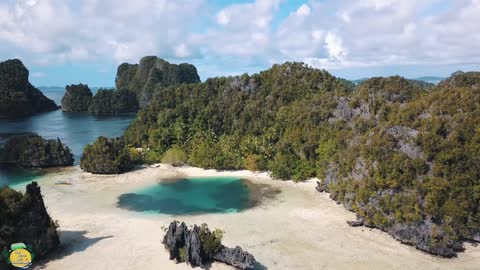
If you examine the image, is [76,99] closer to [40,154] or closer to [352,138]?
[40,154]

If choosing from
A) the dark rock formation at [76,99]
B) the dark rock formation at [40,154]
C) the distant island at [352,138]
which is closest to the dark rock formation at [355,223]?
the distant island at [352,138]

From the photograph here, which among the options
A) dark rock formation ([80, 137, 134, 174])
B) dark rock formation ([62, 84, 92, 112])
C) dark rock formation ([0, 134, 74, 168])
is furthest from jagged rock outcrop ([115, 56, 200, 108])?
dark rock formation ([80, 137, 134, 174])

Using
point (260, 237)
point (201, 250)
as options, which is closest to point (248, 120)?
point (260, 237)

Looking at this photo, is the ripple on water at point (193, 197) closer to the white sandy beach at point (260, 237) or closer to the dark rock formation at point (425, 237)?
the white sandy beach at point (260, 237)

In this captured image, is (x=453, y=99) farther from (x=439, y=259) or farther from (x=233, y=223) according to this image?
(x=233, y=223)

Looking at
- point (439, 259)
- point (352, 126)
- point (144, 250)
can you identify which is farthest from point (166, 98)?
point (439, 259)
